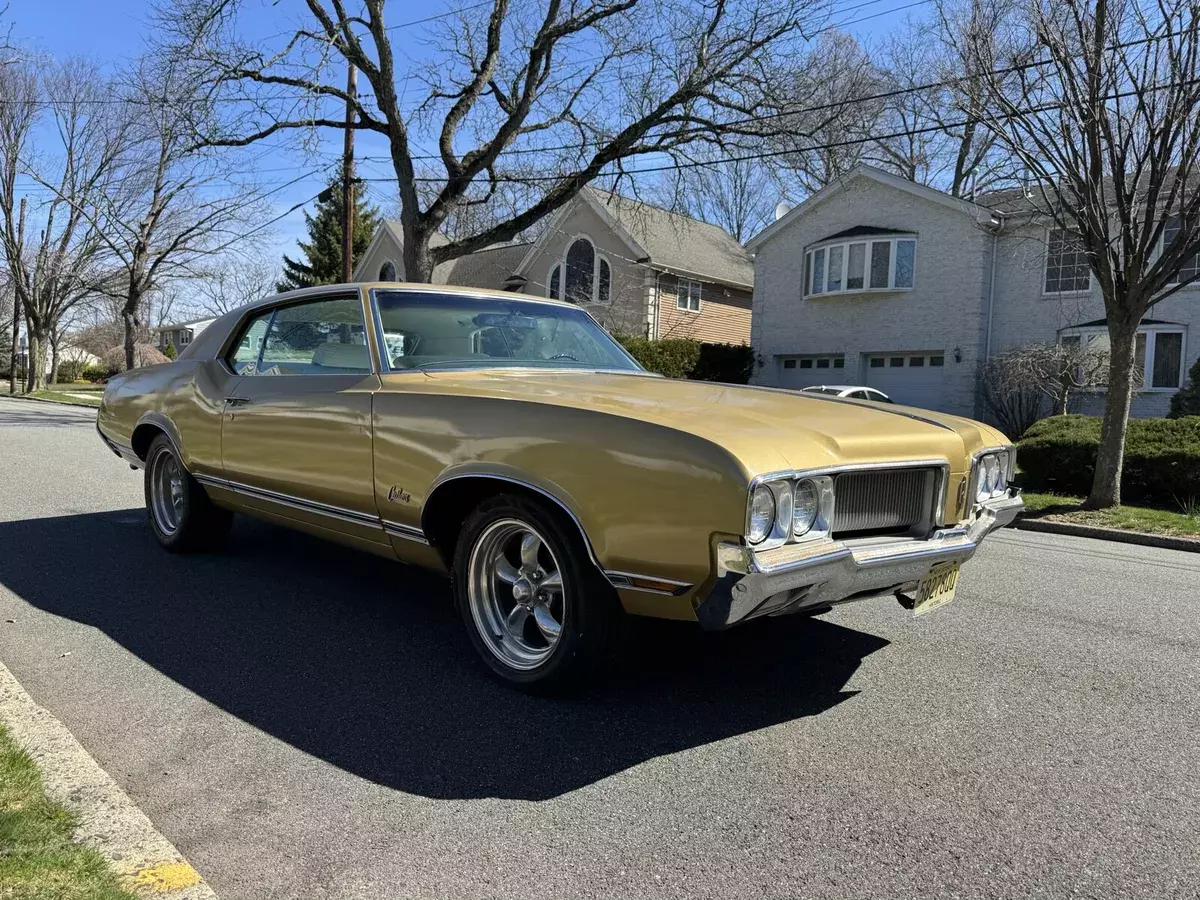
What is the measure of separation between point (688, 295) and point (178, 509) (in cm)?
2531

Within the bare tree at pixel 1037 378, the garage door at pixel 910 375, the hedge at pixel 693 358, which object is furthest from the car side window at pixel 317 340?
the garage door at pixel 910 375

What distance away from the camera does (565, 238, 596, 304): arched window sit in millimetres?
30156

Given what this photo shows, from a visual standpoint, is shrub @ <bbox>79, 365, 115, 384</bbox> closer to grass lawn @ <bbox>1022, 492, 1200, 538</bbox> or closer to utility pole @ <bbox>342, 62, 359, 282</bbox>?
utility pole @ <bbox>342, 62, 359, 282</bbox>

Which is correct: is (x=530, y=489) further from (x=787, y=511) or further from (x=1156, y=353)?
(x=1156, y=353)

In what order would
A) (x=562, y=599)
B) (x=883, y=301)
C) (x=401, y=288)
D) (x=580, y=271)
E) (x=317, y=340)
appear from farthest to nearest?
(x=580, y=271)
(x=883, y=301)
(x=317, y=340)
(x=401, y=288)
(x=562, y=599)

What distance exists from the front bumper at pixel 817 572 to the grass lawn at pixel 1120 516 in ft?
22.0

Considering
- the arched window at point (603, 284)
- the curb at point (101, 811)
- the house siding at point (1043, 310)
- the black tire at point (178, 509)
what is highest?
the arched window at point (603, 284)

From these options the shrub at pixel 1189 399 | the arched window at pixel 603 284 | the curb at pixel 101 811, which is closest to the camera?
the curb at pixel 101 811

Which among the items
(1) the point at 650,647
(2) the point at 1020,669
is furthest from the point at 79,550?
(2) the point at 1020,669

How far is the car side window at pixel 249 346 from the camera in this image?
533cm

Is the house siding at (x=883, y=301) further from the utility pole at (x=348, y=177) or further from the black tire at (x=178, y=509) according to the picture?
the black tire at (x=178, y=509)

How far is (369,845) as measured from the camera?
8.43ft

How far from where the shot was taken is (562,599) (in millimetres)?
3588

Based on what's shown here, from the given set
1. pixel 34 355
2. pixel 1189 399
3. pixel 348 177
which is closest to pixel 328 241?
pixel 34 355
